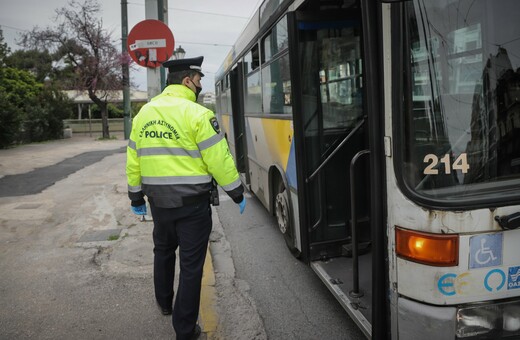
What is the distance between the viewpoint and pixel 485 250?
2117mm

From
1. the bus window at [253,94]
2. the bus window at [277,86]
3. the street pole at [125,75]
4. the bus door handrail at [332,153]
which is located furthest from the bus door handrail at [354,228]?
the street pole at [125,75]

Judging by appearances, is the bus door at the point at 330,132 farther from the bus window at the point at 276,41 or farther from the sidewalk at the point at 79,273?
the sidewalk at the point at 79,273

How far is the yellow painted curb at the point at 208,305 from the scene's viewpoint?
10.9 feet

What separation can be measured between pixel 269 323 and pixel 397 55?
231 centimetres

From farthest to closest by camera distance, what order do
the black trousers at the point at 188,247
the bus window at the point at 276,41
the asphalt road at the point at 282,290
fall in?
the bus window at the point at 276,41 → the asphalt road at the point at 282,290 → the black trousers at the point at 188,247

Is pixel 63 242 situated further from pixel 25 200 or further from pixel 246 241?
pixel 25 200

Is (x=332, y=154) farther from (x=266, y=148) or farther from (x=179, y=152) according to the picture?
(x=266, y=148)

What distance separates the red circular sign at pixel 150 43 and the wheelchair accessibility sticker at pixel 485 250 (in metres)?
4.85

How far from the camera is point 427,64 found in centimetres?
213

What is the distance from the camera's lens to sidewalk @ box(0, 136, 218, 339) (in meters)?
3.38

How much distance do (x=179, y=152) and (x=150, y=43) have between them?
11.7ft

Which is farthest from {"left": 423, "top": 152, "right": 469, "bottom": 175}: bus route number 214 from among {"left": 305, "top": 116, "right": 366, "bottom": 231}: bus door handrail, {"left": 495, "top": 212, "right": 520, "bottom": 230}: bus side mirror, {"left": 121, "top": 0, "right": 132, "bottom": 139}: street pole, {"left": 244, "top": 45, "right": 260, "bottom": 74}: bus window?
{"left": 121, "top": 0, "right": 132, "bottom": 139}: street pole

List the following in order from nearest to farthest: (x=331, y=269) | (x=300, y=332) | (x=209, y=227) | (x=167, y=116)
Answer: (x=167, y=116) → (x=209, y=227) → (x=300, y=332) → (x=331, y=269)

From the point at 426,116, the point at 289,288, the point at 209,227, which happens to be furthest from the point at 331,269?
the point at 426,116
